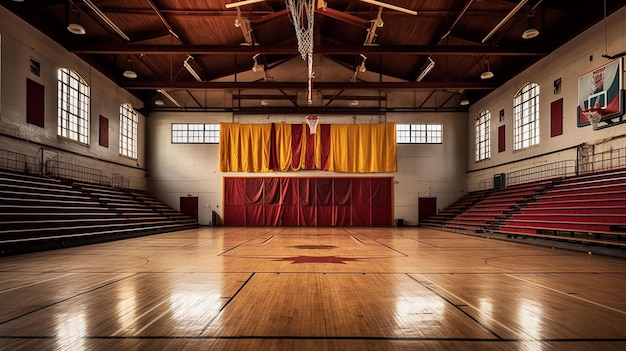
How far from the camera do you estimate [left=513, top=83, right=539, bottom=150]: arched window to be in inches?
598

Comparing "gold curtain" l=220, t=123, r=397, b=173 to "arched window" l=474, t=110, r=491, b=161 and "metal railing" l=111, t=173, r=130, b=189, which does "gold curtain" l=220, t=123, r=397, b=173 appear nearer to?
"arched window" l=474, t=110, r=491, b=161

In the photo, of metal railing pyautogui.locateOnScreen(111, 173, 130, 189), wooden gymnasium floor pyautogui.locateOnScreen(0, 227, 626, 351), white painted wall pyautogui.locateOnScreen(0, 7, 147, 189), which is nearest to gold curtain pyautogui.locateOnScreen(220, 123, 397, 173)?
metal railing pyautogui.locateOnScreen(111, 173, 130, 189)

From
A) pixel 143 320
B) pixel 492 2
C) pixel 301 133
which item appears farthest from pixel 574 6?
pixel 143 320

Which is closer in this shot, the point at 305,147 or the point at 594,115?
the point at 594,115

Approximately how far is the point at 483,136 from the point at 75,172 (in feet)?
63.4

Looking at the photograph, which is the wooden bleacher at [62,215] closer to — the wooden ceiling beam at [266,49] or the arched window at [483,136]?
the wooden ceiling beam at [266,49]

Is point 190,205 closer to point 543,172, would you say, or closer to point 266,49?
point 266,49

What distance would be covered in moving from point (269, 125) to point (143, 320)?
18.6 metres

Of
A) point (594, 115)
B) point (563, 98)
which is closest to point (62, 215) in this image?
point (594, 115)

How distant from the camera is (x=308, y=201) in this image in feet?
70.3

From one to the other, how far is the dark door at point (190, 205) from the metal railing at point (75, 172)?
188 inches

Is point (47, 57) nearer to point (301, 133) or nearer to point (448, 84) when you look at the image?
point (301, 133)

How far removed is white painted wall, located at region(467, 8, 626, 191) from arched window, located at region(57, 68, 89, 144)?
60.1 feet

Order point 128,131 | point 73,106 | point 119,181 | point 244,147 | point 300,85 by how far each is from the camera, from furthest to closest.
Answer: point 244,147 → point 128,131 → point 119,181 → point 300,85 → point 73,106
